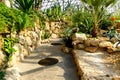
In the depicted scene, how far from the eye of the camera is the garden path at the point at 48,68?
542 centimetres

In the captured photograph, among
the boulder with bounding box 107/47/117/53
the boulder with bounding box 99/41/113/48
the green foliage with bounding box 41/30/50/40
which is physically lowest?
the boulder with bounding box 107/47/117/53

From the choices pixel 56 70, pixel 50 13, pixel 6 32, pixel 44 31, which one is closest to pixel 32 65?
pixel 56 70

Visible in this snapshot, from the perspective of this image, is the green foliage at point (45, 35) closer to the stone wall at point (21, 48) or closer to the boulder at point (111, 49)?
the stone wall at point (21, 48)

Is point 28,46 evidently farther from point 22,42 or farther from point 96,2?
point 96,2

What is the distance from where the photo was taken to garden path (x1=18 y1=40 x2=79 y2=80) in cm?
542

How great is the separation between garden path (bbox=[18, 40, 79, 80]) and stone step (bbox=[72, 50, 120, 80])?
349 millimetres

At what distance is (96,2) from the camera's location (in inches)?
306

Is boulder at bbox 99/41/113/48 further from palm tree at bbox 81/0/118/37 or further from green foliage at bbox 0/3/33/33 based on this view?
green foliage at bbox 0/3/33/33

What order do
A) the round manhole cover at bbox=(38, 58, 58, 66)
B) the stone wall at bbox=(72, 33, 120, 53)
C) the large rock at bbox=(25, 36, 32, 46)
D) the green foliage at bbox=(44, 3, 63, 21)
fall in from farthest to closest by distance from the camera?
the green foliage at bbox=(44, 3, 63, 21), the large rock at bbox=(25, 36, 32, 46), the stone wall at bbox=(72, 33, 120, 53), the round manhole cover at bbox=(38, 58, 58, 66)

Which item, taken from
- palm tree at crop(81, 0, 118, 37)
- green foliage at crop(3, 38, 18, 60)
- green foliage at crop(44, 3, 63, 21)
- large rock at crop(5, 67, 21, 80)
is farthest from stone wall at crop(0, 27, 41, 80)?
green foliage at crop(44, 3, 63, 21)

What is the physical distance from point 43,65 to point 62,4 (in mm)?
9019

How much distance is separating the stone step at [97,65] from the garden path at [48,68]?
0.35 m

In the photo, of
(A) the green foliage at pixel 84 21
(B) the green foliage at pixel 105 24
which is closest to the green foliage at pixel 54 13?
(A) the green foliage at pixel 84 21

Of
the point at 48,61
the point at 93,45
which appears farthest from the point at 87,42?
the point at 48,61
